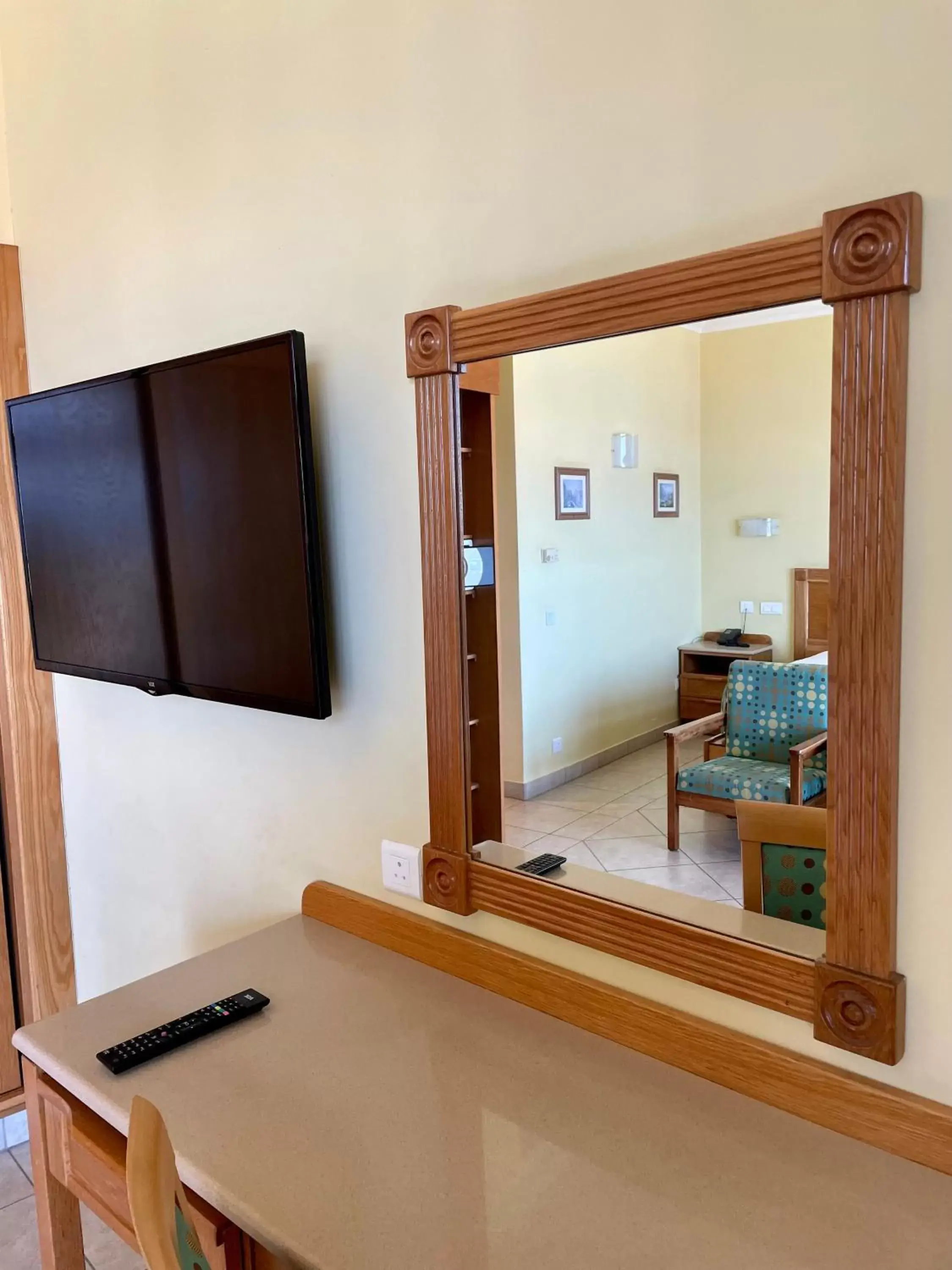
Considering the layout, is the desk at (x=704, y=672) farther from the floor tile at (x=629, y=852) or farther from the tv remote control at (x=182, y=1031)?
the tv remote control at (x=182, y=1031)

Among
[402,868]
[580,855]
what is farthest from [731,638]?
[402,868]

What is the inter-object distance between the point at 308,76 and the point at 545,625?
949mm

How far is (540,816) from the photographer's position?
4.25 ft

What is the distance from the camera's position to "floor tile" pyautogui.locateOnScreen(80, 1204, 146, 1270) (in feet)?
6.31

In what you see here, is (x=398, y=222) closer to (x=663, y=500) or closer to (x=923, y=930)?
(x=663, y=500)

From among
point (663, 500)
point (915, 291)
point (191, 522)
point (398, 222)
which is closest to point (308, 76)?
point (398, 222)

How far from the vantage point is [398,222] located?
4.46ft

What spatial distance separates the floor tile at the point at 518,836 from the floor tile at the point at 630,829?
0.33 ft

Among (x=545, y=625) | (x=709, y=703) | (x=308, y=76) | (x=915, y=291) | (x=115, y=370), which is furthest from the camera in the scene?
(x=115, y=370)

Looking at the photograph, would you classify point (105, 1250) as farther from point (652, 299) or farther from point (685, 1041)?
point (652, 299)

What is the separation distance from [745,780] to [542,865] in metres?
0.31

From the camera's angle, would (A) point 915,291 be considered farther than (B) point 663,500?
No

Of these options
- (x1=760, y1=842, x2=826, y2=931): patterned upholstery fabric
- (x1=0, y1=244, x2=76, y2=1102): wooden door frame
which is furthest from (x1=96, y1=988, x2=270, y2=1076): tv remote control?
(x1=0, y1=244, x2=76, y2=1102): wooden door frame

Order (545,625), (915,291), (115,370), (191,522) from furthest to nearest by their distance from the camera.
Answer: (115,370) < (191,522) < (545,625) < (915,291)
